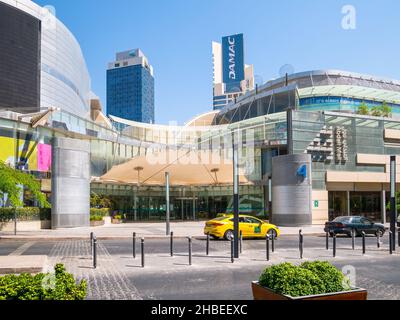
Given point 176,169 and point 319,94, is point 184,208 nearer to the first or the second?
point 176,169

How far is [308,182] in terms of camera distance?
123 ft

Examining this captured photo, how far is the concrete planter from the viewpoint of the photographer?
3152cm

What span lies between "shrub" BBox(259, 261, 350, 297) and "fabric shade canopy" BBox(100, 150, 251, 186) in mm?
33669

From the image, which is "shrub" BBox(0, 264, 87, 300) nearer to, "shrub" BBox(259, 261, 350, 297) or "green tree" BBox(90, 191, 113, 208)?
"shrub" BBox(259, 261, 350, 297)

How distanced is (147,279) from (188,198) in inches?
1425

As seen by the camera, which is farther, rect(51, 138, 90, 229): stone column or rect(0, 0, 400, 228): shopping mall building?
rect(0, 0, 400, 228): shopping mall building

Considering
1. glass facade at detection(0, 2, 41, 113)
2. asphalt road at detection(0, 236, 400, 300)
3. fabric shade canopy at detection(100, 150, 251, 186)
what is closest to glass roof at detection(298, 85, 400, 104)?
fabric shade canopy at detection(100, 150, 251, 186)

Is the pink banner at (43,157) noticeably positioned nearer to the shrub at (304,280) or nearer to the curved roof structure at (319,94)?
the curved roof structure at (319,94)

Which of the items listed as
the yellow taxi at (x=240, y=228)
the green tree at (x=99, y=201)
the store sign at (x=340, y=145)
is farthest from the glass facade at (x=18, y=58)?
the yellow taxi at (x=240, y=228)

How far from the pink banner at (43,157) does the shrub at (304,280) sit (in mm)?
40392

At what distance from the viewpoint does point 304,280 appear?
260 inches

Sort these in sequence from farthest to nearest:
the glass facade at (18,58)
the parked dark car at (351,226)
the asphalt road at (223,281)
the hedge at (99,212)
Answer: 1. the glass facade at (18,58)
2. the hedge at (99,212)
3. the parked dark car at (351,226)
4. the asphalt road at (223,281)

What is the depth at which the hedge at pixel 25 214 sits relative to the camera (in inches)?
1241
